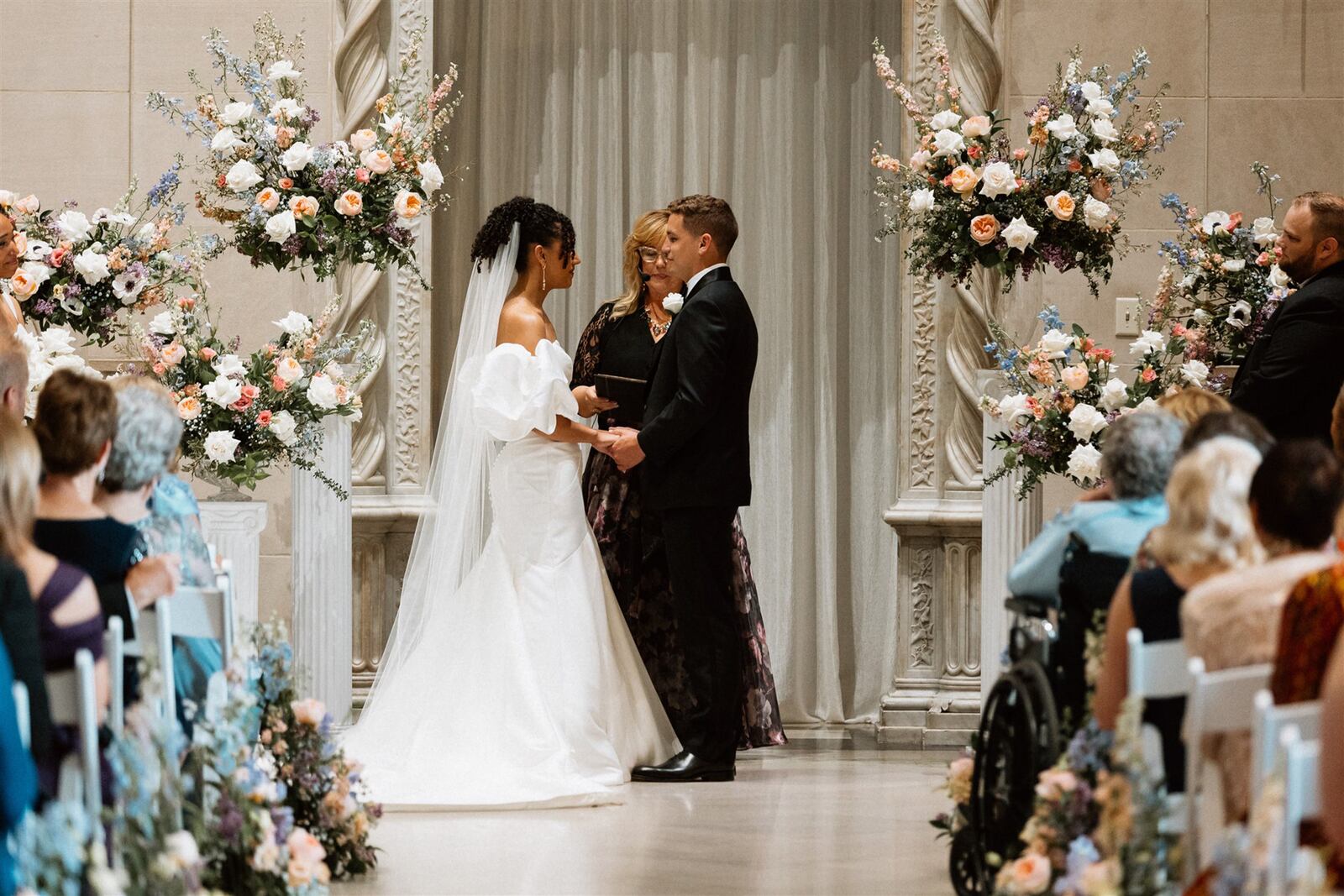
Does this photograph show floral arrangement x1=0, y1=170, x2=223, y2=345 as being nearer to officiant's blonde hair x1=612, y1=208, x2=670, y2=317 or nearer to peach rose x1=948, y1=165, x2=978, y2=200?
officiant's blonde hair x1=612, y1=208, x2=670, y2=317

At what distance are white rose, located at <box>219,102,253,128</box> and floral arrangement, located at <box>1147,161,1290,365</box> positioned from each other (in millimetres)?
3088

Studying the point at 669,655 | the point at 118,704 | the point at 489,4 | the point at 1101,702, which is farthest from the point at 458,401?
the point at 1101,702

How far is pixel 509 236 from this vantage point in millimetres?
6125

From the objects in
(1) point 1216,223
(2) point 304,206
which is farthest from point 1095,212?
(2) point 304,206

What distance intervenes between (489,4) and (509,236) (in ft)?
5.99

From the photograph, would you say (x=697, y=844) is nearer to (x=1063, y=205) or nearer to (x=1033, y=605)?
(x=1033, y=605)

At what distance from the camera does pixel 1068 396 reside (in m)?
5.75

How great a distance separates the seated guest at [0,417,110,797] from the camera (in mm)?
2977

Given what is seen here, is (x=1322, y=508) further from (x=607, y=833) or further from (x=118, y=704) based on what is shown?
(x=607, y=833)

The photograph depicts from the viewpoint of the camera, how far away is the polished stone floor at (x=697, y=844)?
4.45 metres

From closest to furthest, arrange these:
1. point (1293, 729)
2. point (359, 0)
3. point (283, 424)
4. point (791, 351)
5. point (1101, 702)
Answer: point (1293, 729)
point (1101, 702)
point (283, 424)
point (359, 0)
point (791, 351)

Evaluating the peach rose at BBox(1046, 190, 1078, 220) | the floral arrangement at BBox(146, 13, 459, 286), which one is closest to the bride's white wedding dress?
the floral arrangement at BBox(146, 13, 459, 286)

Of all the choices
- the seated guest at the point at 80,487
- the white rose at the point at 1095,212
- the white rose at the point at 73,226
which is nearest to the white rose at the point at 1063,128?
the white rose at the point at 1095,212

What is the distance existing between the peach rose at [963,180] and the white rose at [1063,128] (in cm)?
29
